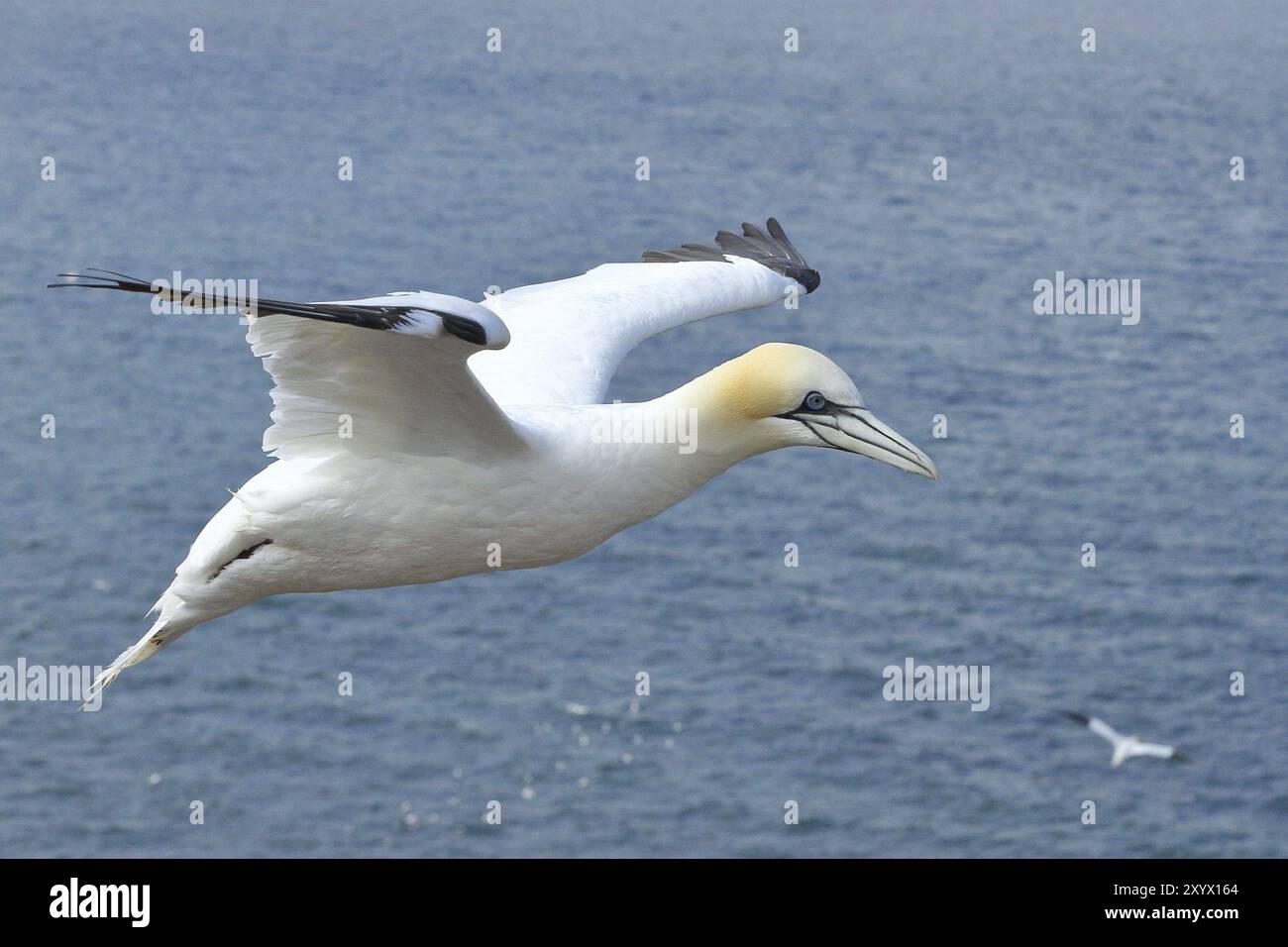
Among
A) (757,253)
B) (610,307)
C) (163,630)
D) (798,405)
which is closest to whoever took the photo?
(798,405)

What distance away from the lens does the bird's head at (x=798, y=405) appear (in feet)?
50.0

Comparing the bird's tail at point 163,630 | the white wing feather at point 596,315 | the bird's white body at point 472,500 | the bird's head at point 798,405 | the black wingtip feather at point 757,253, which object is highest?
the black wingtip feather at point 757,253

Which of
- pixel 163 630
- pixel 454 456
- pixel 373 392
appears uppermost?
pixel 373 392

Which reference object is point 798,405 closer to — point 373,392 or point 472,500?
point 472,500

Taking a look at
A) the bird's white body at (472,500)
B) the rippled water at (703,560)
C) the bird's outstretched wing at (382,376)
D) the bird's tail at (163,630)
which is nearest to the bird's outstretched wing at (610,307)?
the bird's white body at (472,500)

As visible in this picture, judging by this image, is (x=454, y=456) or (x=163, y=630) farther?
(x=163, y=630)

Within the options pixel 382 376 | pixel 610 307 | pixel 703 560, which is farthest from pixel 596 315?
pixel 703 560

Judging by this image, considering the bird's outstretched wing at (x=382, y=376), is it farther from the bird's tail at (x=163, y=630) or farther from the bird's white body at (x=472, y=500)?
the bird's tail at (x=163, y=630)

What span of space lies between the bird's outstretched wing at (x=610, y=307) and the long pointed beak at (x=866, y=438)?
3163 millimetres

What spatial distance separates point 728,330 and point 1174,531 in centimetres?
1784

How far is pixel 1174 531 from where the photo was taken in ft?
248

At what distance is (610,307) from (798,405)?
Result: 504cm

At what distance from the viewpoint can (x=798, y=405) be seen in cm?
1538
